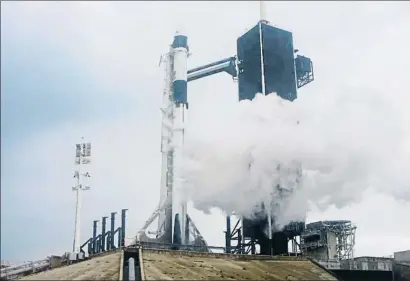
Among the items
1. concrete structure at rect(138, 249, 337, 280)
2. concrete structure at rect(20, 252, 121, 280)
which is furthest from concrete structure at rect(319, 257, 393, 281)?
concrete structure at rect(20, 252, 121, 280)

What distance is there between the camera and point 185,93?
9169 centimetres

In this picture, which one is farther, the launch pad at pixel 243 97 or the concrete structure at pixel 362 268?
the launch pad at pixel 243 97

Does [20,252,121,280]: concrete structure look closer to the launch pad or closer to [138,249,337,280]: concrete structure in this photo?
[138,249,337,280]: concrete structure

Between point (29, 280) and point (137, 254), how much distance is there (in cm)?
986

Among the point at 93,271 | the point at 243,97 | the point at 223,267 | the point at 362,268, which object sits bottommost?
the point at 362,268

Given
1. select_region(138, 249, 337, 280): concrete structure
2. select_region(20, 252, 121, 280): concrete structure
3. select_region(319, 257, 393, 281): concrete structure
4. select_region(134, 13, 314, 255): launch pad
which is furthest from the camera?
select_region(134, 13, 314, 255): launch pad

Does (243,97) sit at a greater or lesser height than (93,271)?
greater

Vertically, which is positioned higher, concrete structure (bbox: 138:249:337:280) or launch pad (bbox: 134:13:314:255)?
launch pad (bbox: 134:13:314:255)

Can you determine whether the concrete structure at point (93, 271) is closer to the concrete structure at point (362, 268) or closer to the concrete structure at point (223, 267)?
the concrete structure at point (223, 267)

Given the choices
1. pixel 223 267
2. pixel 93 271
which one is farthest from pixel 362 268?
pixel 93 271

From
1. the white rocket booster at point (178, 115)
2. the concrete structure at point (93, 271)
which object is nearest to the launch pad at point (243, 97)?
the white rocket booster at point (178, 115)

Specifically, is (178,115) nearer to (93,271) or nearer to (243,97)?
(243,97)

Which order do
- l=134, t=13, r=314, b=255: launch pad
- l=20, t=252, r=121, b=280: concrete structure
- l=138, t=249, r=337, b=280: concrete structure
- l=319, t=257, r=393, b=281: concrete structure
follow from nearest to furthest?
l=20, t=252, r=121, b=280: concrete structure → l=138, t=249, r=337, b=280: concrete structure → l=319, t=257, r=393, b=281: concrete structure → l=134, t=13, r=314, b=255: launch pad

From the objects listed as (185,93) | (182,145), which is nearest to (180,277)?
(182,145)
